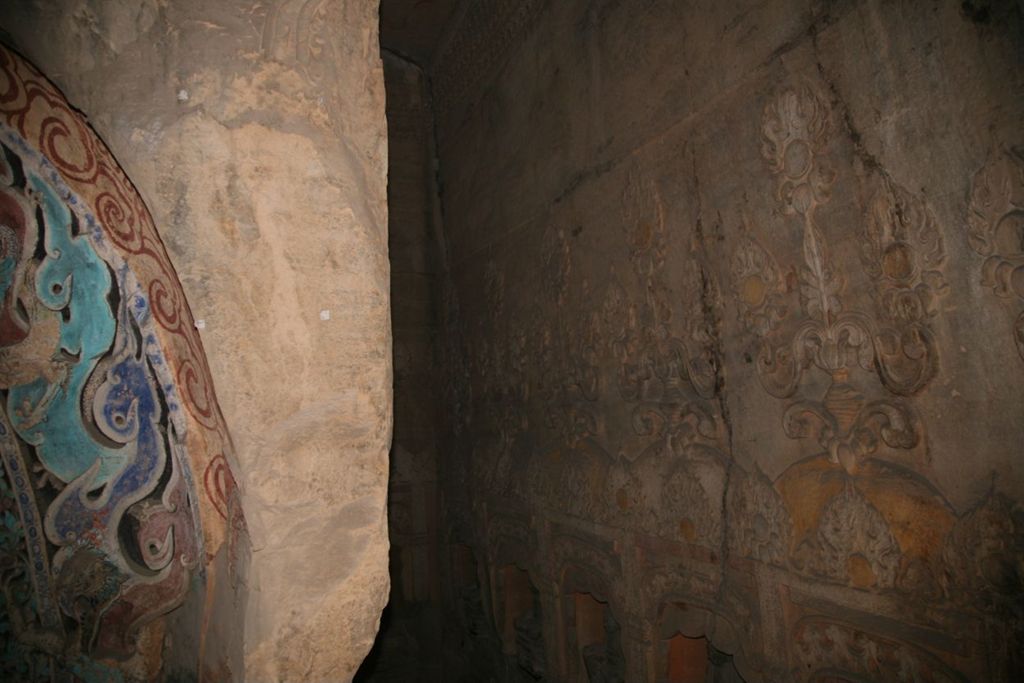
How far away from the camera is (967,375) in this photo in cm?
150

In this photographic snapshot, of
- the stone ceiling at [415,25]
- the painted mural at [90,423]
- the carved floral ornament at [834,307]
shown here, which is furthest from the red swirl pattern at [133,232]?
the stone ceiling at [415,25]

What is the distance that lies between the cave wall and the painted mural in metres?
1.71

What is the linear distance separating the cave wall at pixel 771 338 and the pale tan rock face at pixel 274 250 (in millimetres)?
1418

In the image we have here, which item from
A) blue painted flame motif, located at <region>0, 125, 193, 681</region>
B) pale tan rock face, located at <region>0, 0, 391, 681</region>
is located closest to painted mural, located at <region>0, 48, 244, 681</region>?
blue painted flame motif, located at <region>0, 125, 193, 681</region>

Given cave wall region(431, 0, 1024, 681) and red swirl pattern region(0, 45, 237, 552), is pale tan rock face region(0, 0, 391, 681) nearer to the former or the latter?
red swirl pattern region(0, 45, 237, 552)

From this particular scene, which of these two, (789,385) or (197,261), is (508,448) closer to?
(789,385)

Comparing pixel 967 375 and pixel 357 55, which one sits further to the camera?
pixel 967 375

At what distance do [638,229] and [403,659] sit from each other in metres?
4.74

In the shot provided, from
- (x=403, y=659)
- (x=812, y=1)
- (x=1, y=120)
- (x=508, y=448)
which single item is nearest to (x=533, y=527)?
(x=508, y=448)

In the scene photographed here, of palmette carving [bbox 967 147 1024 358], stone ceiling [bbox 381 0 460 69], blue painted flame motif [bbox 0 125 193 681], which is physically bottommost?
blue painted flame motif [bbox 0 125 193 681]

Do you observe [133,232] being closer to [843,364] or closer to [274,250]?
[274,250]

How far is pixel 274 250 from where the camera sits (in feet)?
3.67

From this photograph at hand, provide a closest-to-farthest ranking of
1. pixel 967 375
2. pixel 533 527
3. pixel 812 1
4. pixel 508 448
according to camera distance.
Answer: pixel 967 375, pixel 812 1, pixel 533 527, pixel 508 448

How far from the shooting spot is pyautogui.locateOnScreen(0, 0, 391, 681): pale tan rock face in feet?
3.43
